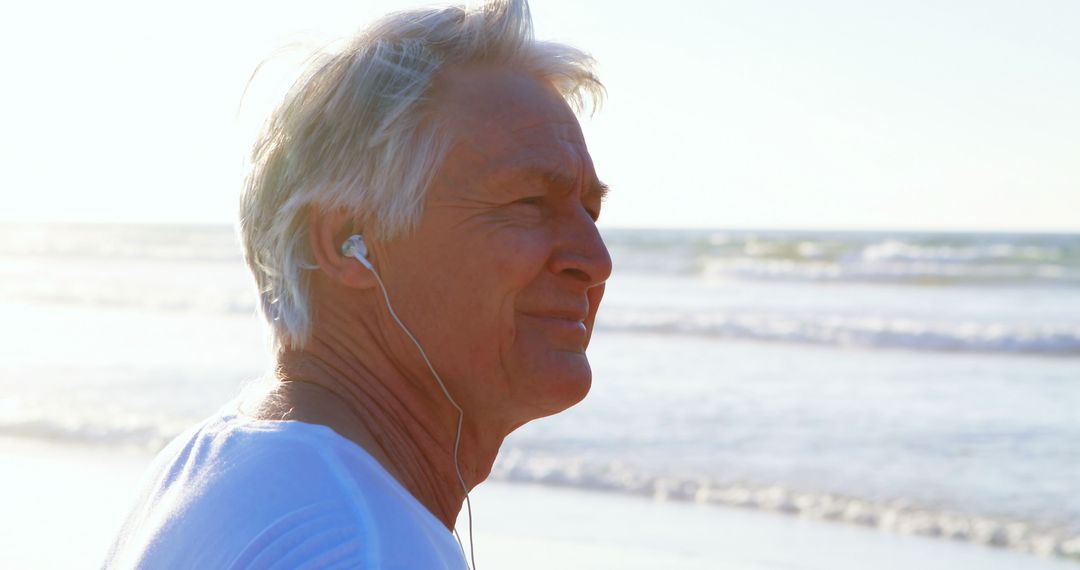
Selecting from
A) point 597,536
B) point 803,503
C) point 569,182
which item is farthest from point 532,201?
point 803,503

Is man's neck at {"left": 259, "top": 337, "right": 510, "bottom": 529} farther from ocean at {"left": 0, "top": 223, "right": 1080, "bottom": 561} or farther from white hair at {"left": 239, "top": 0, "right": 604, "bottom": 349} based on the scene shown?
ocean at {"left": 0, "top": 223, "right": 1080, "bottom": 561}

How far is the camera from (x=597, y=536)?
17.6ft

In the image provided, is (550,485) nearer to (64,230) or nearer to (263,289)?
(263,289)

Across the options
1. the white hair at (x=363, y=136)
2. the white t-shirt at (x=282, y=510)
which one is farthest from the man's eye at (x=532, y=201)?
the white t-shirt at (x=282, y=510)

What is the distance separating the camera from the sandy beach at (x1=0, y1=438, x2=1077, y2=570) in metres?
5.06

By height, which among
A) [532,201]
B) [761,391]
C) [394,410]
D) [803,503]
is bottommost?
[761,391]

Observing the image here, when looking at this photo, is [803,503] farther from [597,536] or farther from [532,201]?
[532,201]

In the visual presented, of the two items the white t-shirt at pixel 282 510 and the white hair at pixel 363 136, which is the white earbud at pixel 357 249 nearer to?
the white hair at pixel 363 136

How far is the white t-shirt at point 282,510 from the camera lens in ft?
3.71

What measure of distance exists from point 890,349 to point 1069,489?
20.0 feet

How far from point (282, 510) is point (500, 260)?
45 centimetres

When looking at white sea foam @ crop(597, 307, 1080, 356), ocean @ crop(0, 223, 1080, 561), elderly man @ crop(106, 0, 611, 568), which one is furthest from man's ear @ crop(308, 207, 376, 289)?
white sea foam @ crop(597, 307, 1080, 356)

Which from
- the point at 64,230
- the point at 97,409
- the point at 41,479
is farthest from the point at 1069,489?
the point at 64,230

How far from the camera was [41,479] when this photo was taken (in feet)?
20.8
